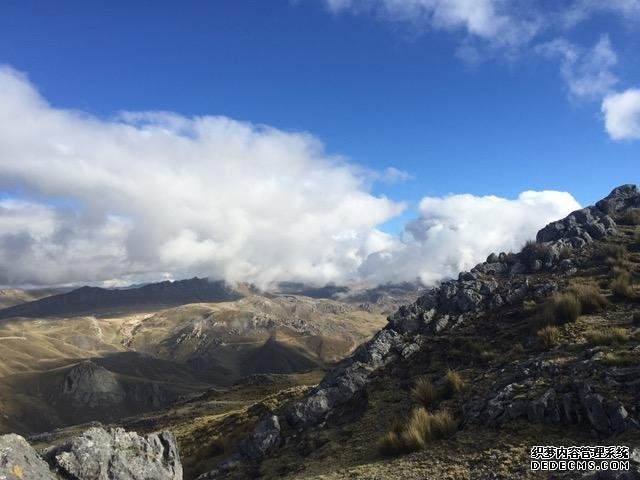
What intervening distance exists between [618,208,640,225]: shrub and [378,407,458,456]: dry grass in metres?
42.9

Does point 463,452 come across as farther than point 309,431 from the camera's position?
No

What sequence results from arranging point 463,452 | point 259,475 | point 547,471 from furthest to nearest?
point 259,475
point 463,452
point 547,471

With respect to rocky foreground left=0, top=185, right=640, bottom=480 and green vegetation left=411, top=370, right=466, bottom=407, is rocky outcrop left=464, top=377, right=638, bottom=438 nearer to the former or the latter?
rocky foreground left=0, top=185, right=640, bottom=480

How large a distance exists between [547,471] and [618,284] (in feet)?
62.8

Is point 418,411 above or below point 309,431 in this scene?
above

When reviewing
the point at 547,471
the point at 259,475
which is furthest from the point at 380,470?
the point at 259,475

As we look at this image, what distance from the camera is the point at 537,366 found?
19062 millimetres

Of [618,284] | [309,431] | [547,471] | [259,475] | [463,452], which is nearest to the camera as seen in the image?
[547,471]

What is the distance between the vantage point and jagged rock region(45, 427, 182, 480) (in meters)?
12.4

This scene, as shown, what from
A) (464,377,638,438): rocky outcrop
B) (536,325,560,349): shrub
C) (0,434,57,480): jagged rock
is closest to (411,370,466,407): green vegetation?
(464,377,638,438): rocky outcrop

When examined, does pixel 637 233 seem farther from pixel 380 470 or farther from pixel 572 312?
pixel 380 470

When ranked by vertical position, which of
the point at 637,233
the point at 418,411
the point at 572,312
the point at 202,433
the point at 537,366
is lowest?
the point at 202,433

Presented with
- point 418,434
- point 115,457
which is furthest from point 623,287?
point 115,457

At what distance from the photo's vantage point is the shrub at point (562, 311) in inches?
973
